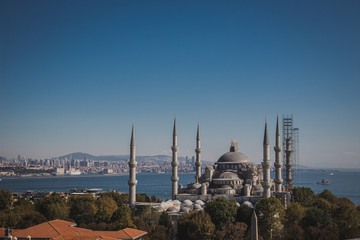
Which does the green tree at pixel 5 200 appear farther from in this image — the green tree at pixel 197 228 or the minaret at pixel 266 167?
the minaret at pixel 266 167

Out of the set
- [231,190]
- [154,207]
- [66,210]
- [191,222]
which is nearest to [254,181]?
[231,190]

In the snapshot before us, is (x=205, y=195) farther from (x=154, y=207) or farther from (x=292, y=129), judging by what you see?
(x=292, y=129)

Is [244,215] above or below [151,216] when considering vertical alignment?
above

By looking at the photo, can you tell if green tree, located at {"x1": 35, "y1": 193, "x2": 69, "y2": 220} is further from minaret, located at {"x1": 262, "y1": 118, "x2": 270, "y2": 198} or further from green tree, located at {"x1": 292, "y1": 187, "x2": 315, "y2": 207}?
green tree, located at {"x1": 292, "y1": 187, "x2": 315, "y2": 207}

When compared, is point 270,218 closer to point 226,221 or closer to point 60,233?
point 226,221

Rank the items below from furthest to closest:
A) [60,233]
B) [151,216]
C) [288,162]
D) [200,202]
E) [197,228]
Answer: [288,162], [200,202], [151,216], [197,228], [60,233]

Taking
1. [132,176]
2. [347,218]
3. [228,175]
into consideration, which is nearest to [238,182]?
[228,175]
